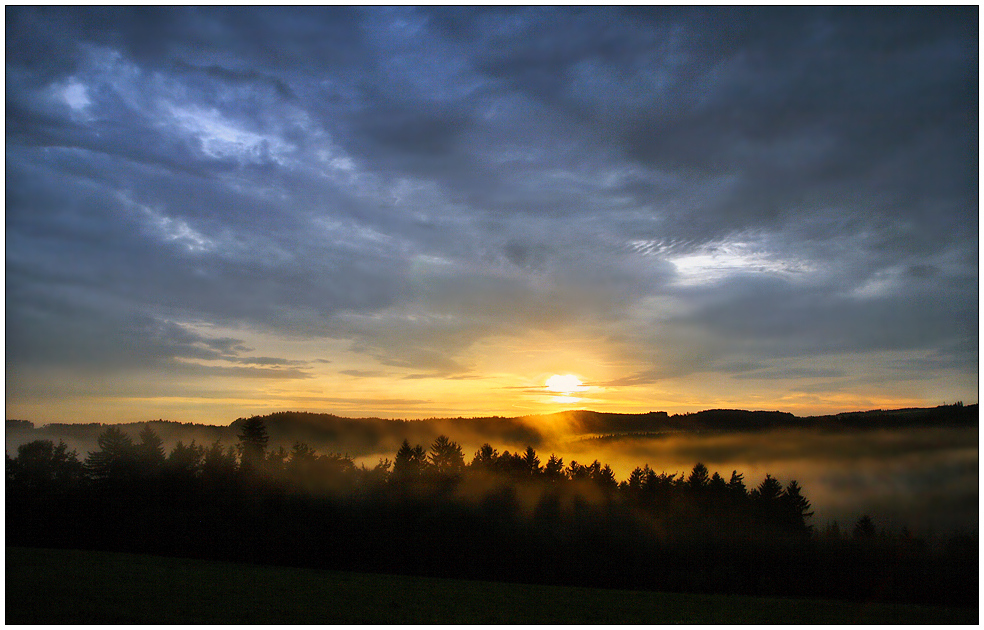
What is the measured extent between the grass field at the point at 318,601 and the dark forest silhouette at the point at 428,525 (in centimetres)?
2379

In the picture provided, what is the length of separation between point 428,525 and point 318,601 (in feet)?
138

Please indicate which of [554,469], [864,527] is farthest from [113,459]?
[864,527]

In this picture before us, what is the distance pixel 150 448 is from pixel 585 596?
225ft

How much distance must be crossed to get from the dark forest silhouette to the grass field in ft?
78.0

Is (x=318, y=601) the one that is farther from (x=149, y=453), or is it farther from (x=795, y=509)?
(x=795, y=509)

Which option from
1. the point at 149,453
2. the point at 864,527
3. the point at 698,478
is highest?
the point at 149,453

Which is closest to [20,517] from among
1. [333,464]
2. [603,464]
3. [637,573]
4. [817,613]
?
[333,464]

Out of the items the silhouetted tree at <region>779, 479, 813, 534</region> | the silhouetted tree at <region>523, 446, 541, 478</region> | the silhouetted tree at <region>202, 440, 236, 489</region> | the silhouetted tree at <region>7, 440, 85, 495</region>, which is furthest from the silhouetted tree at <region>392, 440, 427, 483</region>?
the silhouetted tree at <region>779, 479, 813, 534</region>

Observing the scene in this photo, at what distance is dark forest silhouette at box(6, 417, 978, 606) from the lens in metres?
70.5

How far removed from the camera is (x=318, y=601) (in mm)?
35906

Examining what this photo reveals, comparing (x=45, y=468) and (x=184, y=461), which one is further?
(x=184, y=461)

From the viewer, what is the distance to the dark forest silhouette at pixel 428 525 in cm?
7050

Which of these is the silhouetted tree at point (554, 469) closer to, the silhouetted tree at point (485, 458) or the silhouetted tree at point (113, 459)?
the silhouetted tree at point (485, 458)

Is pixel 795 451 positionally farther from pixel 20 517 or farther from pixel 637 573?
pixel 20 517
